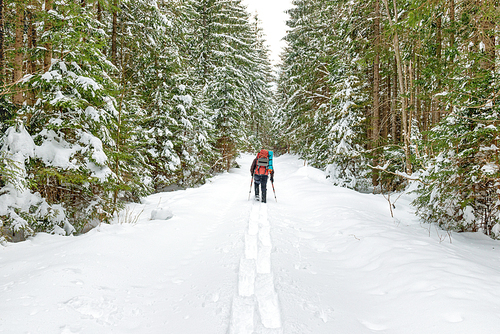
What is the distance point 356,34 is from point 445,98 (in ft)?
29.7

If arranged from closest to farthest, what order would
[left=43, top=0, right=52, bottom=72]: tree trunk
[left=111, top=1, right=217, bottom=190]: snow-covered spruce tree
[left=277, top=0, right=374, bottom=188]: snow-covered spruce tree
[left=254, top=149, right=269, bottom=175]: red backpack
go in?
[left=43, top=0, right=52, bottom=72]: tree trunk
[left=254, top=149, right=269, bottom=175]: red backpack
[left=111, top=1, right=217, bottom=190]: snow-covered spruce tree
[left=277, top=0, right=374, bottom=188]: snow-covered spruce tree

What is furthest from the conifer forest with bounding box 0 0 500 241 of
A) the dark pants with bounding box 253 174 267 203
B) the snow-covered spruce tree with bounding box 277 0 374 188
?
the dark pants with bounding box 253 174 267 203

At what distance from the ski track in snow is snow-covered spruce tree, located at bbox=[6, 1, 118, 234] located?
3.71m

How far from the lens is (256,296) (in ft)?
10.2

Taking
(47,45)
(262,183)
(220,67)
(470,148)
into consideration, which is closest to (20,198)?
(47,45)

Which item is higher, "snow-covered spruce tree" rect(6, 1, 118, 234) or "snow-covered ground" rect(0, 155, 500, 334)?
"snow-covered spruce tree" rect(6, 1, 118, 234)

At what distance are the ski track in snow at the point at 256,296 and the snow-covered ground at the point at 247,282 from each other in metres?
0.01


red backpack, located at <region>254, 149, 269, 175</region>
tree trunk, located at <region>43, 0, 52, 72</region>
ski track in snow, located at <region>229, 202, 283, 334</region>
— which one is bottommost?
ski track in snow, located at <region>229, 202, 283, 334</region>

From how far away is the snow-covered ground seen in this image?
8.24 feet

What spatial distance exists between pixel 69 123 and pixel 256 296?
523 cm

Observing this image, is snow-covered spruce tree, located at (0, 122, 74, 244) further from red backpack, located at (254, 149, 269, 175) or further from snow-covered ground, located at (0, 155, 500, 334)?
red backpack, located at (254, 149, 269, 175)

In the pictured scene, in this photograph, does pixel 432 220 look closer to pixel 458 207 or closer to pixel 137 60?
pixel 458 207

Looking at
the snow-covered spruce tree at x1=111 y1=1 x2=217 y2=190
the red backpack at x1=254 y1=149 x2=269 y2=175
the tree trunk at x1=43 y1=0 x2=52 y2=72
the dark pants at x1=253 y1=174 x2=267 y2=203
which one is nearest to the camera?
the tree trunk at x1=43 y1=0 x2=52 y2=72

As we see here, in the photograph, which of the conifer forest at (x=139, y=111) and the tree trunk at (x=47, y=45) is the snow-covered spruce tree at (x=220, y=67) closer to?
the conifer forest at (x=139, y=111)
